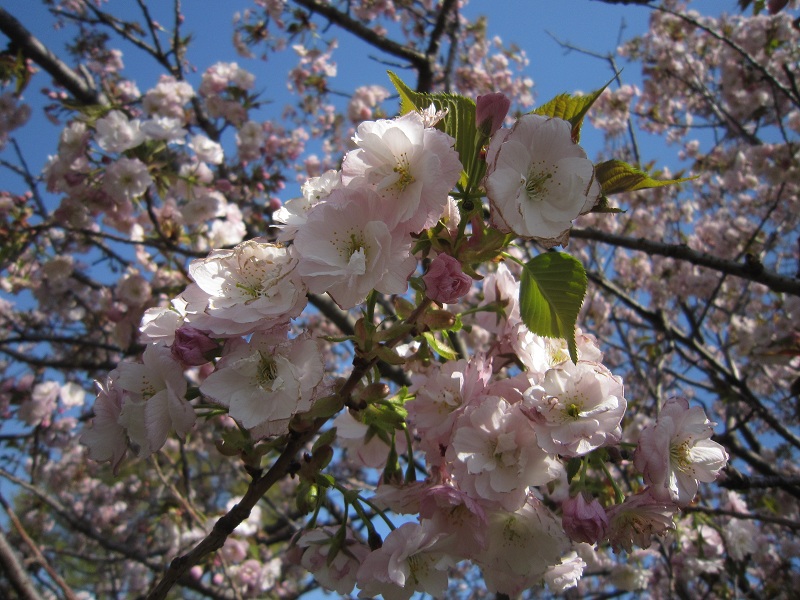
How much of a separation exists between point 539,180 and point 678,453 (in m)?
0.58

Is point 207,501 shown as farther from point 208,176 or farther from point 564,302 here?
point 564,302

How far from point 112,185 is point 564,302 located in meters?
2.65

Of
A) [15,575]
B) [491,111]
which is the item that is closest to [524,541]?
[491,111]

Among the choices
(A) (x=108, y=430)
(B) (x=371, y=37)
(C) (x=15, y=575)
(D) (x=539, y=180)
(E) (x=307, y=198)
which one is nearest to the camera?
(D) (x=539, y=180)

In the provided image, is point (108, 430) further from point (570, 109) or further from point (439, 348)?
point (570, 109)

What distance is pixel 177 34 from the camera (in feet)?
12.8

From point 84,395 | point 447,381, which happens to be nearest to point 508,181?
point 447,381

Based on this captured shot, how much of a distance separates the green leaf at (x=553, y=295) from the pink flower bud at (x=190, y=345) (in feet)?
1.75

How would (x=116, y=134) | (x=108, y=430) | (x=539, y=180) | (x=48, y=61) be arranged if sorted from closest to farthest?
(x=539, y=180)
(x=108, y=430)
(x=116, y=134)
(x=48, y=61)

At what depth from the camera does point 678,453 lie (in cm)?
97

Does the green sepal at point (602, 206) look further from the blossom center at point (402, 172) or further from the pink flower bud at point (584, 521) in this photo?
the pink flower bud at point (584, 521)

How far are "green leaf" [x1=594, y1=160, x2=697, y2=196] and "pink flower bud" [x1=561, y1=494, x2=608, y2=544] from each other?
0.55 m

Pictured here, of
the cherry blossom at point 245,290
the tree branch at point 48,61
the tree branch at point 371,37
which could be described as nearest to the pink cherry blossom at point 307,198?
the cherry blossom at point 245,290

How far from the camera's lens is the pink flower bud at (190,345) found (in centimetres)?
82
